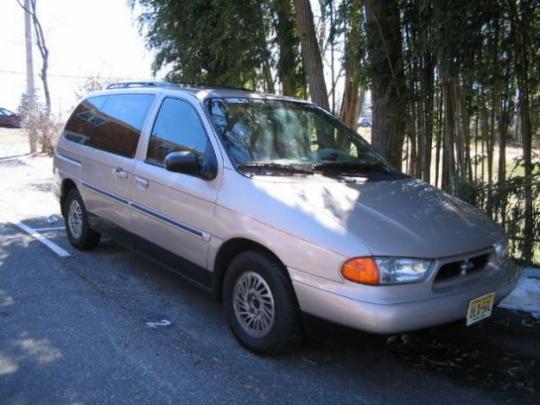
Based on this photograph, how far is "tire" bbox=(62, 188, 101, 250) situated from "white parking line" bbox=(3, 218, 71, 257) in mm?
157

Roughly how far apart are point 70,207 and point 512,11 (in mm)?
4795

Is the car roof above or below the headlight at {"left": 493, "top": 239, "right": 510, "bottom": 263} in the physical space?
above

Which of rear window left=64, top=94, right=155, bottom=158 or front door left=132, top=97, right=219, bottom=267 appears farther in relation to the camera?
rear window left=64, top=94, right=155, bottom=158

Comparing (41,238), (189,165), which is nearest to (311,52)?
(189,165)

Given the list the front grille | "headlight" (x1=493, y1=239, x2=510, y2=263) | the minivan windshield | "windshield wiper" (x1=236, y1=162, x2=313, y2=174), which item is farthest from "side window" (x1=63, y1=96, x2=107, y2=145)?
"headlight" (x1=493, y1=239, x2=510, y2=263)

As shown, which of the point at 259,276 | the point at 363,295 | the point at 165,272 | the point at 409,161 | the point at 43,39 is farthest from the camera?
the point at 43,39

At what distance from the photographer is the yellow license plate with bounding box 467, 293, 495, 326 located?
3242 millimetres

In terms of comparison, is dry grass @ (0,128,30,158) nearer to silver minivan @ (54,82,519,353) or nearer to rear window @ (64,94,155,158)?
rear window @ (64,94,155,158)

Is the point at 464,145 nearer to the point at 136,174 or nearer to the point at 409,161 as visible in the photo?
the point at 409,161

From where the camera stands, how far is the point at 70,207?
19.7ft

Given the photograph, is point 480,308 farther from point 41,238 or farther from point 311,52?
point 41,238

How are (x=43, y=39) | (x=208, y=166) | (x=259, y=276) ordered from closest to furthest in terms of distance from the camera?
(x=259, y=276), (x=208, y=166), (x=43, y=39)

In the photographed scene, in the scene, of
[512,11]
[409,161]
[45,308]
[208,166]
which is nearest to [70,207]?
[45,308]

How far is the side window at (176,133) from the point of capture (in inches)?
161
